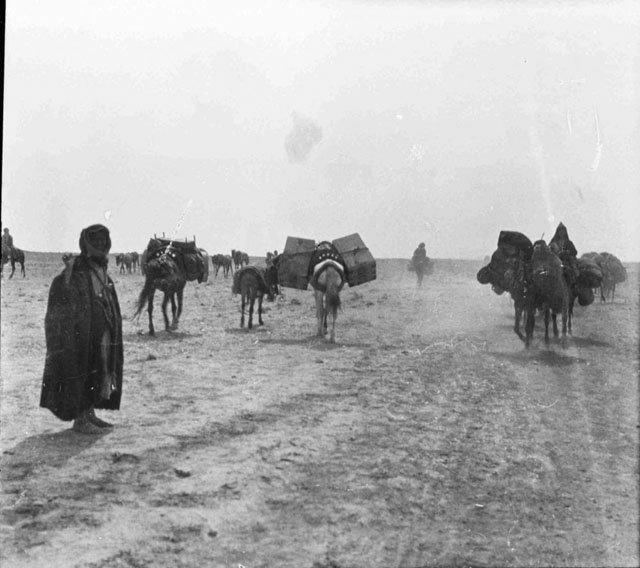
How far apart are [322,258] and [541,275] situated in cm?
548

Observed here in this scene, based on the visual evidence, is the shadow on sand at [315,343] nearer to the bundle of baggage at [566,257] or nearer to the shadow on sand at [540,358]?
the shadow on sand at [540,358]

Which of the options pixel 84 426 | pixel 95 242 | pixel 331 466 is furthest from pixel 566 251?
pixel 84 426

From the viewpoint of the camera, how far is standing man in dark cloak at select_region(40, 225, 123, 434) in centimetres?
601

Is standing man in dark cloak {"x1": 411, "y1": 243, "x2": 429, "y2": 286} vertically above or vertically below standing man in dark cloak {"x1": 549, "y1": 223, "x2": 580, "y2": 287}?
above

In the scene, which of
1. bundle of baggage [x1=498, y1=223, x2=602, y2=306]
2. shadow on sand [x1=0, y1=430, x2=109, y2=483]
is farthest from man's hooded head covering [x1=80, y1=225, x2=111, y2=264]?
bundle of baggage [x1=498, y1=223, x2=602, y2=306]

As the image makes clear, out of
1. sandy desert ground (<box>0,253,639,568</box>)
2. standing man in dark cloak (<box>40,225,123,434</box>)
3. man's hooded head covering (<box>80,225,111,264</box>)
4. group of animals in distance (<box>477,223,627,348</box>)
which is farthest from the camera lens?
group of animals in distance (<box>477,223,627,348</box>)

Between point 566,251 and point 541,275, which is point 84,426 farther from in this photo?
point 566,251

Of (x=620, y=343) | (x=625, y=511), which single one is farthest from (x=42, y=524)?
(x=620, y=343)

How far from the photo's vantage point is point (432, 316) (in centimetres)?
2047

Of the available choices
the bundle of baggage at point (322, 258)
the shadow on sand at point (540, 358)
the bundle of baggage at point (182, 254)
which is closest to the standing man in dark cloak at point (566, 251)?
the shadow on sand at point (540, 358)

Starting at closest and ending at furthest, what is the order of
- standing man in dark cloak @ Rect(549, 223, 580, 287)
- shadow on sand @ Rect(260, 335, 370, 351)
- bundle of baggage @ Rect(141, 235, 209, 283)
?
standing man in dark cloak @ Rect(549, 223, 580, 287) < shadow on sand @ Rect(260, 335, 370, 351) < bundle of baggage @ Rect(141, 235, 209, 283)

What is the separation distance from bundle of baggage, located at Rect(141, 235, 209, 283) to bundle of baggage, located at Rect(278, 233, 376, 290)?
7.17 feet

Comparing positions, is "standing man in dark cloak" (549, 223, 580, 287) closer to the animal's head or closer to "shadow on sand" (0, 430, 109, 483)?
the animal's head

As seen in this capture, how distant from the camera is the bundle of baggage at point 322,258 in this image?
50.6 feet
